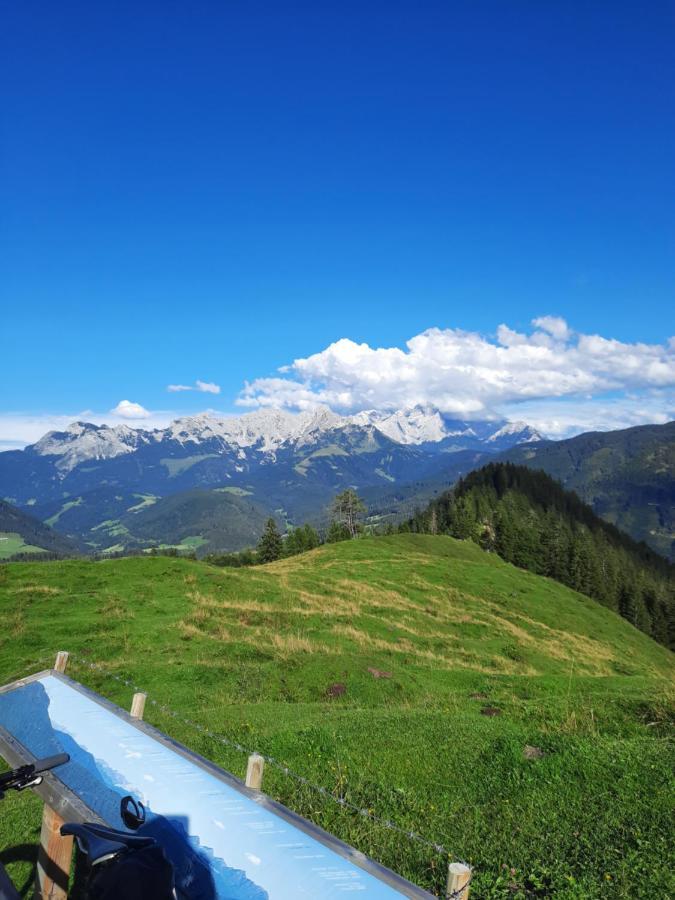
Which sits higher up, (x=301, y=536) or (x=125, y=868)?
(x=125, y=868)

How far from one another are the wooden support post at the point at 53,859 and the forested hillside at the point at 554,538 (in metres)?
116

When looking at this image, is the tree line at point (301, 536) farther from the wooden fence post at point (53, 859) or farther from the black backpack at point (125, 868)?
the black backpack at point (125, 868)

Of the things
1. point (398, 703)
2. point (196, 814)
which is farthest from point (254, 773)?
point (398, 703)

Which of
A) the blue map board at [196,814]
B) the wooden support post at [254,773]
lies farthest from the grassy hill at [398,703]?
the wooden support post at [254,773]

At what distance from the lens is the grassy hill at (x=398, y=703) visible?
913cm

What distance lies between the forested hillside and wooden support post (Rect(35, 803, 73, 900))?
116 meters

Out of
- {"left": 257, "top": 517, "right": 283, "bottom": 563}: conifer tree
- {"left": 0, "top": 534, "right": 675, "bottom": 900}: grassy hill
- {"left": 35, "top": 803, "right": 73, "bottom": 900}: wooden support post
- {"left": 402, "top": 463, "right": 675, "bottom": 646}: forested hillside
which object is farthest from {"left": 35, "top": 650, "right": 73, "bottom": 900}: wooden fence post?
{"left": 402, "top": 463, "right": 675, "bottom": 646}: forested hillside

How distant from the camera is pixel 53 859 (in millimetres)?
7094

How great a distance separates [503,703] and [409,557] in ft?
148

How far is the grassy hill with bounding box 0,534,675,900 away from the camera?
30.0ft

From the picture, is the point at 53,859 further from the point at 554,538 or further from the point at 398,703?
the point at 554,538

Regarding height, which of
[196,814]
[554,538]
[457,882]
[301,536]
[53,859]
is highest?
[457,882]

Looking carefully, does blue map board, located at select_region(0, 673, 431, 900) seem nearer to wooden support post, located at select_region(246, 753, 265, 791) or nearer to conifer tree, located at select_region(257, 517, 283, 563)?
wooden support post, located at select_region(246, 753, 265, 791)

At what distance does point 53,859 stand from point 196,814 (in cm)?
233
